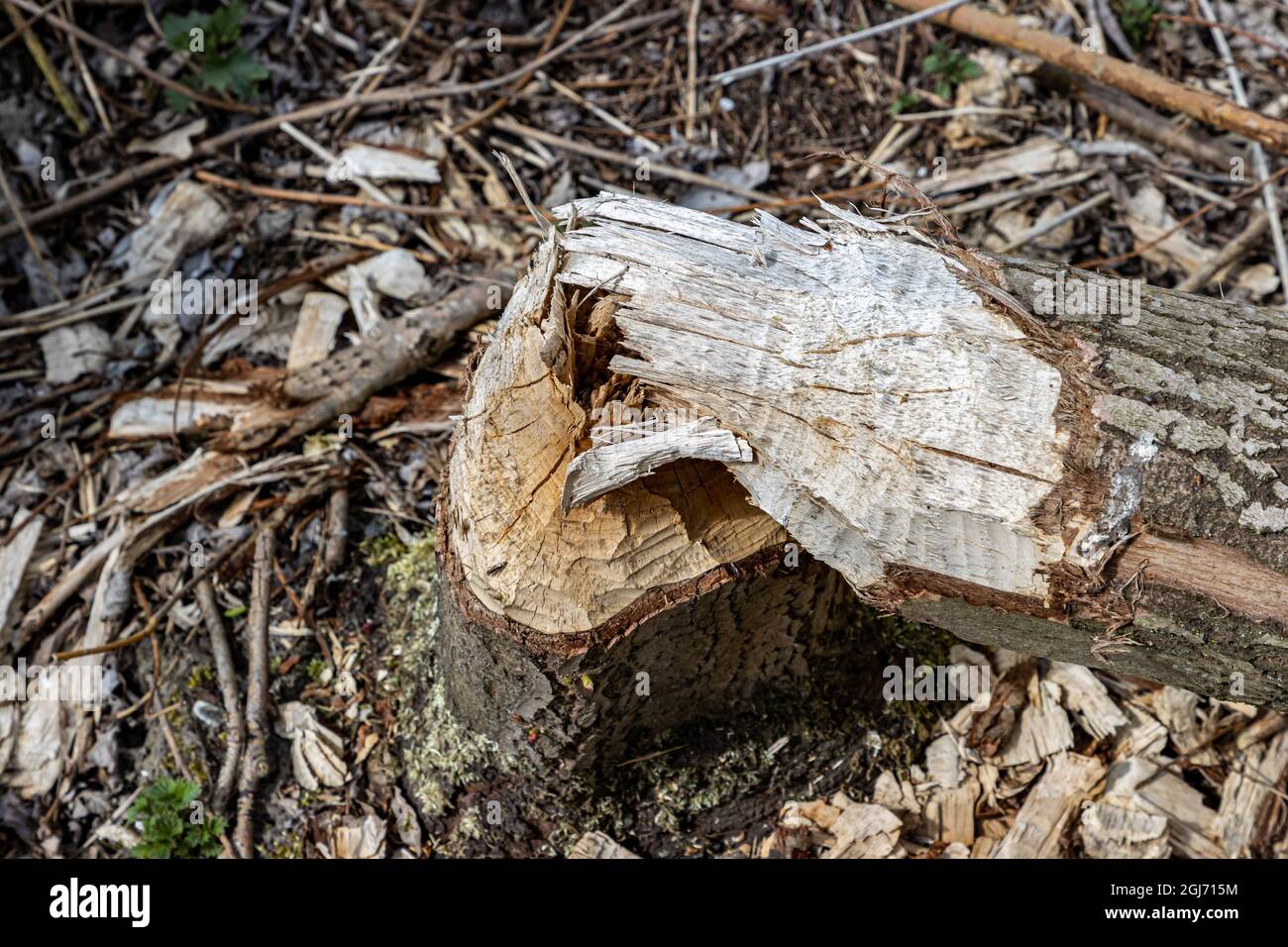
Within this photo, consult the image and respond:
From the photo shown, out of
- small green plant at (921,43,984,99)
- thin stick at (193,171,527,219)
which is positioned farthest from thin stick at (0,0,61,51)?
small green plant at (921,43,984,99)

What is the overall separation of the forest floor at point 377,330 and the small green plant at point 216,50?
0.04 ft

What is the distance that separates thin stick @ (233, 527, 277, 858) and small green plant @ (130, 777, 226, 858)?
77 millimetres

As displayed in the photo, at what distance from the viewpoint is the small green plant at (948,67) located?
4.12 m

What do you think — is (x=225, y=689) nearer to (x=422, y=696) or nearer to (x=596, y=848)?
(x=422, y=696)

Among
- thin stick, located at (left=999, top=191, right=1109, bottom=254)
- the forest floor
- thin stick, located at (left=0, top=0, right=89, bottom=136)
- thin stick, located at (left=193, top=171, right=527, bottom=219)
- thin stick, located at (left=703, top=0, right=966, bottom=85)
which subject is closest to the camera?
the forest floor

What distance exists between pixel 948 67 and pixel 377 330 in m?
2.53

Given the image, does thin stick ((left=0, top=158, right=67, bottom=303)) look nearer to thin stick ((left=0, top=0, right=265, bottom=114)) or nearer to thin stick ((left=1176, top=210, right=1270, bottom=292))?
thin stick ((left=0, top=0, right=265, bottom=114))

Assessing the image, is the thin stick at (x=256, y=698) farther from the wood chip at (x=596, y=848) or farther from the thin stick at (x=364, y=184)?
the thin stick at (x=364, y=184)

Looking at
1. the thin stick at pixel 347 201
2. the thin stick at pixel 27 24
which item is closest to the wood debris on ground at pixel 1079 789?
the thin stick at pixel 347 201

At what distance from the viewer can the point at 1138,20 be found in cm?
405

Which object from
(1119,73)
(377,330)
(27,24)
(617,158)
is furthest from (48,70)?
(1119,73)

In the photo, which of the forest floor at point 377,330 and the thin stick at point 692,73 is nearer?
the forest floor at point 377,330

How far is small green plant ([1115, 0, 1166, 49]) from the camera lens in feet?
13.2

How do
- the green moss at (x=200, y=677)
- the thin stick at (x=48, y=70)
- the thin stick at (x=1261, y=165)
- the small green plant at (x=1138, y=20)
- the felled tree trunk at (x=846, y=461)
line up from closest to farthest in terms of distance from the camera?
the felled tree trunk at (x=846, y=461)
the green moss at (x=200, y=677)
the thin stick at (x=1261, y=165)
the small green plant at (x=1138, y=20)
the thin stick at (x=48, y=70)
